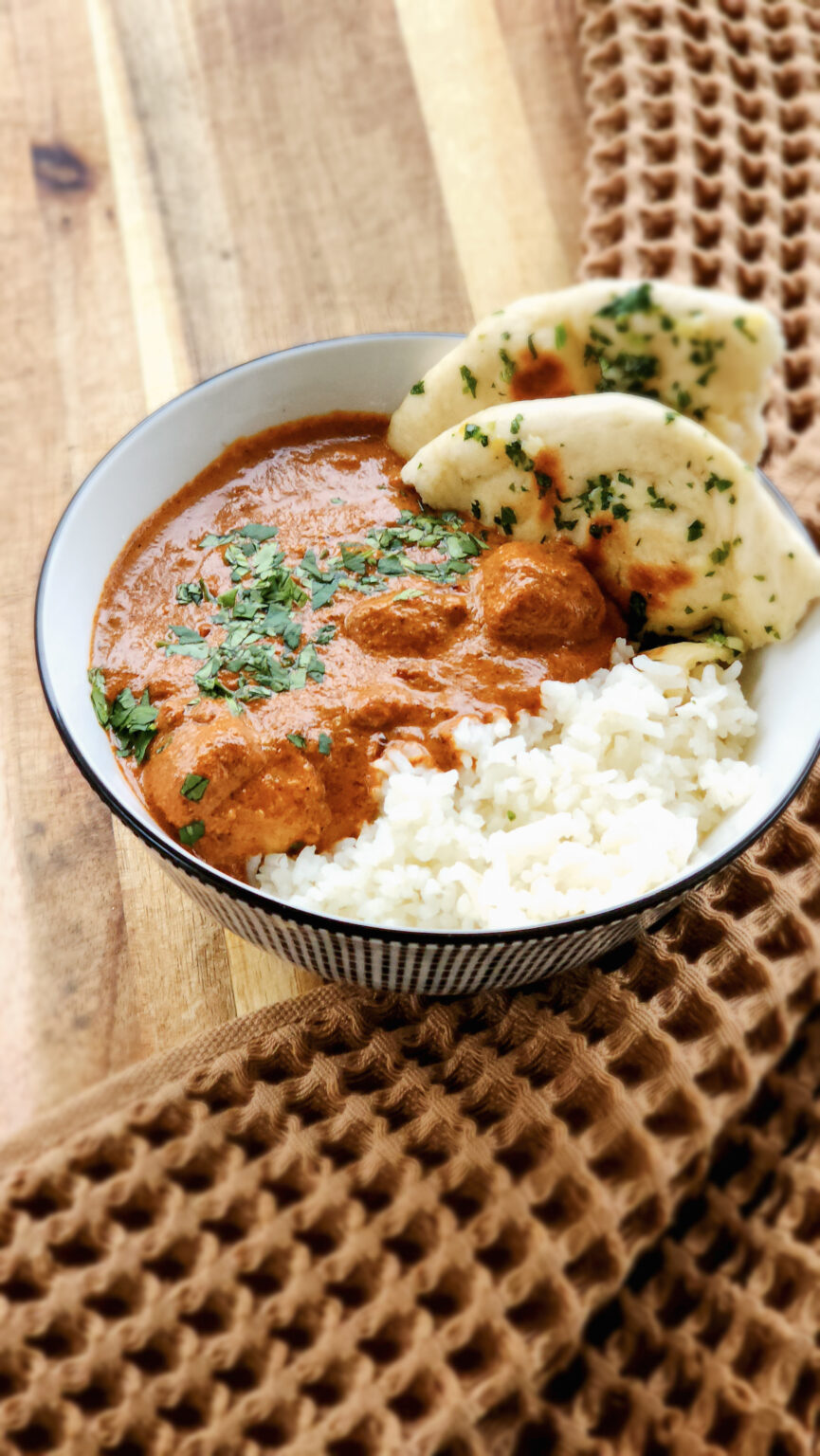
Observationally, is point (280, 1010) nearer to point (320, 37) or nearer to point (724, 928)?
point (724, 928)

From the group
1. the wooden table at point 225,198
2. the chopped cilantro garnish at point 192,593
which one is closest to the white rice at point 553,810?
the chopped cilantro garnish at point 192,593

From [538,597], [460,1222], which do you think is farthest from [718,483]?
[460,1222]

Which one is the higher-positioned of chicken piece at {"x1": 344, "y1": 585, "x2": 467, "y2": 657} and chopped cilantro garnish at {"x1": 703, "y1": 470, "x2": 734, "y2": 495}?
chopped cilantro garnish at {"x1": 703, "y1": 470, "x2": 734, "y2": 495}

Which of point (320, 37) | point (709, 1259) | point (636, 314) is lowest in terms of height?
point (709, 1259)

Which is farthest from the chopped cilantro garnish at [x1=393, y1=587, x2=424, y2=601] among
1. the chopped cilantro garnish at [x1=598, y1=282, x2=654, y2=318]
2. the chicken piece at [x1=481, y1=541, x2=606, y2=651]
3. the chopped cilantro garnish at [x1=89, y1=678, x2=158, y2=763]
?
the chopped cilantro garnish at [x1=598, y1=282, x2=654, y2=318]

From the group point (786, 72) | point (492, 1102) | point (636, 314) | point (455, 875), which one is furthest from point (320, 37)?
point (492, 1102)

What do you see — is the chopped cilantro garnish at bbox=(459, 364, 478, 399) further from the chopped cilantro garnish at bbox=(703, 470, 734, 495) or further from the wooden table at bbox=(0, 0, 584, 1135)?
the wooden table at bbox=(0, 0, 584, 1135)

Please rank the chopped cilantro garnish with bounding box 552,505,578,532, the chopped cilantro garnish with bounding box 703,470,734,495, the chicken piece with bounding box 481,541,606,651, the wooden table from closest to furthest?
the chopped cilantro garnish with bounding box 703,470,734,495 < the chicken piece with bounding box 481,541,606,651 < the chopped cilantro garnish with bounding box 552,505,578,532 < the wooden table

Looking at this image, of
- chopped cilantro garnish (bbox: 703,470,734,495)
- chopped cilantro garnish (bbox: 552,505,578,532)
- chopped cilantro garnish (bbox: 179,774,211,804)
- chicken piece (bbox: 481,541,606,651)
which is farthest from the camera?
chopped cilantro garnish (bbox: 552,505,578,532)
